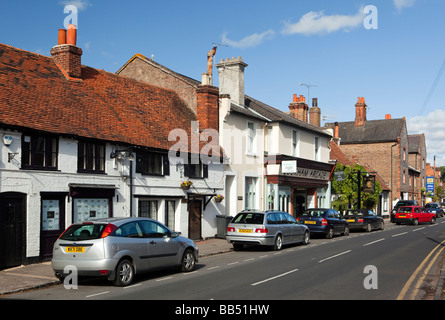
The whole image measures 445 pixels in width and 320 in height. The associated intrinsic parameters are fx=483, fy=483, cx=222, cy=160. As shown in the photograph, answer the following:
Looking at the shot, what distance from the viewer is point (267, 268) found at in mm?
14531

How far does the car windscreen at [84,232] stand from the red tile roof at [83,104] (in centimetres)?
473

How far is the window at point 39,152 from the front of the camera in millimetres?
15414

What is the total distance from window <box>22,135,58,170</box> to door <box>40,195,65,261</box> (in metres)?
1.08

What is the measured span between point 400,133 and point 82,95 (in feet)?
163

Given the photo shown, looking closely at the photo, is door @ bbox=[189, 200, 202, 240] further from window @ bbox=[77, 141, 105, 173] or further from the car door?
the car door

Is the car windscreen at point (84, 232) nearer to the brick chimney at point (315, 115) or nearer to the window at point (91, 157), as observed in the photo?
the window at point (91, 157)

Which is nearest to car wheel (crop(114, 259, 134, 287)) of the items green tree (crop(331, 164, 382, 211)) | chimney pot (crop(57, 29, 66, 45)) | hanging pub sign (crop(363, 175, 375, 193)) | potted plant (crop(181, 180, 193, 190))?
potted plant (crop(181, 180, 193, 190))

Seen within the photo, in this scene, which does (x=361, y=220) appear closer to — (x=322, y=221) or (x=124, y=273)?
(x=322, y=221)

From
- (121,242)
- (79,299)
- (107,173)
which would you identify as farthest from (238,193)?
(79,299)

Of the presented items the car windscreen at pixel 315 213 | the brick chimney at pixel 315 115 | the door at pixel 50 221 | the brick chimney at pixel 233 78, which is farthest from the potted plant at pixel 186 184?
the brick chimney at pixel 315 115

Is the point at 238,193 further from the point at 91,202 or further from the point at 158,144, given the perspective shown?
the point at 91,202

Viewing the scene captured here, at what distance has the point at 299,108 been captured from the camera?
141 ft

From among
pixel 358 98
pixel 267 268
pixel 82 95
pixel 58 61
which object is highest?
pixel 358 98

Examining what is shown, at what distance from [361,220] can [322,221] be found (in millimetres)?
7232
